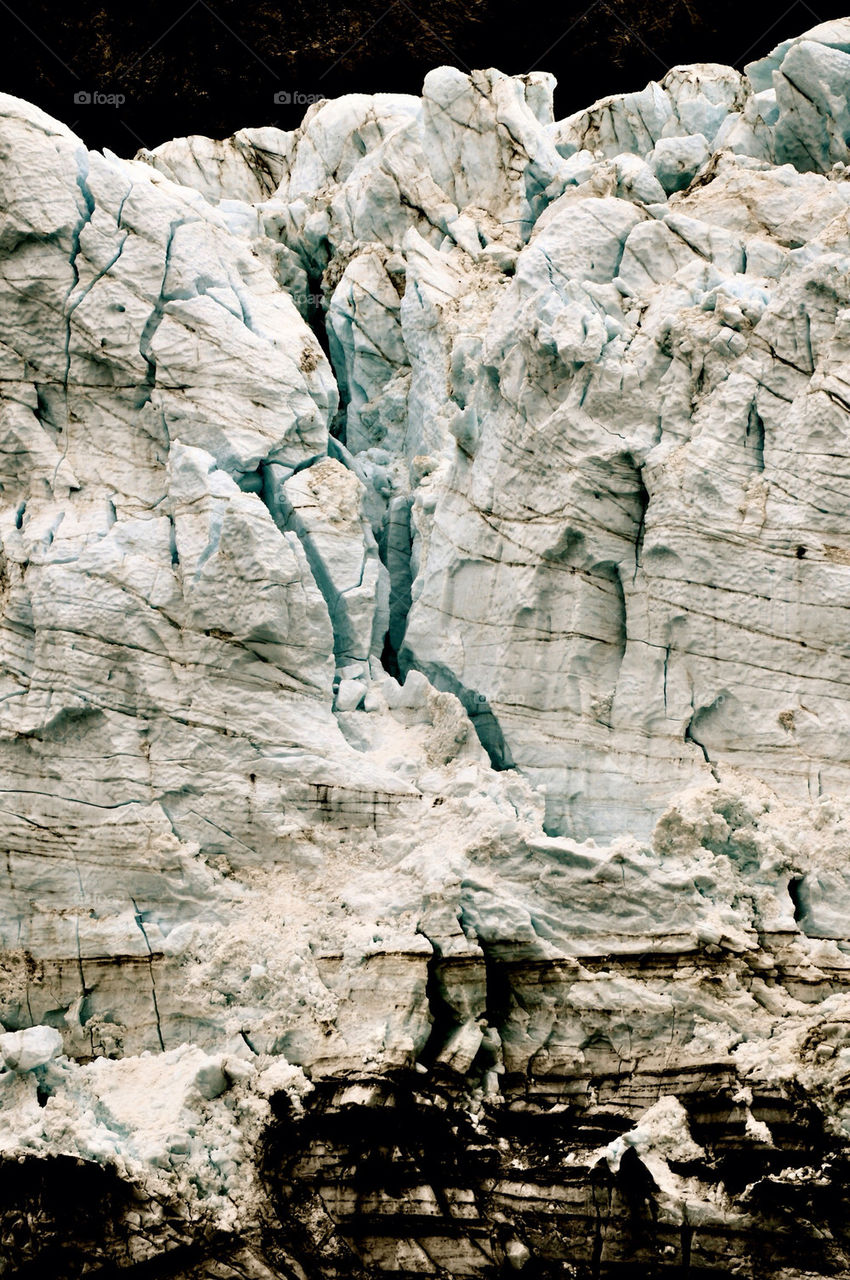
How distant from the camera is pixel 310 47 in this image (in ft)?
80.0

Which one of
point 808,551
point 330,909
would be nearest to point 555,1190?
point 330,909

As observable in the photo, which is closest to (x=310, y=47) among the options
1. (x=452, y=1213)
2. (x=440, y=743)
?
(x=440, y=743)

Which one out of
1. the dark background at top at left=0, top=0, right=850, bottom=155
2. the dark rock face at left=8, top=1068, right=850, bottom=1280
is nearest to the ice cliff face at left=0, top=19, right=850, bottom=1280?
the dark rock face at left=8, top=1068, right=850, bottom=1280

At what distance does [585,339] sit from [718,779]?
184 inches

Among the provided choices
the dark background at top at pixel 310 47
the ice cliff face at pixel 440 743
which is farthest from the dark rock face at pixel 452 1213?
the dark background at top at pixel 310 47

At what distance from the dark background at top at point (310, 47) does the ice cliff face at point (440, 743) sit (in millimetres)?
10181

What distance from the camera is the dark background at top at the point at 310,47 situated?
2394 centimetres

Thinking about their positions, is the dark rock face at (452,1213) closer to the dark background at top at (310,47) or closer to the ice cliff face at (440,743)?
the ice cliff face at (440,743)

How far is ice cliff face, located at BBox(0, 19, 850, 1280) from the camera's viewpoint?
9.79 metres

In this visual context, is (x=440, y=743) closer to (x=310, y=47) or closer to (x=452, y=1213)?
(x=452, y=1213)

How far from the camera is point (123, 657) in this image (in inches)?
470

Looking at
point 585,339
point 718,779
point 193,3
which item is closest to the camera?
point 718,779

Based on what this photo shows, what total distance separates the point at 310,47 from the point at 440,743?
58.2 feet

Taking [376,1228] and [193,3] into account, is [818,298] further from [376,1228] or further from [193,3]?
[193,3]
